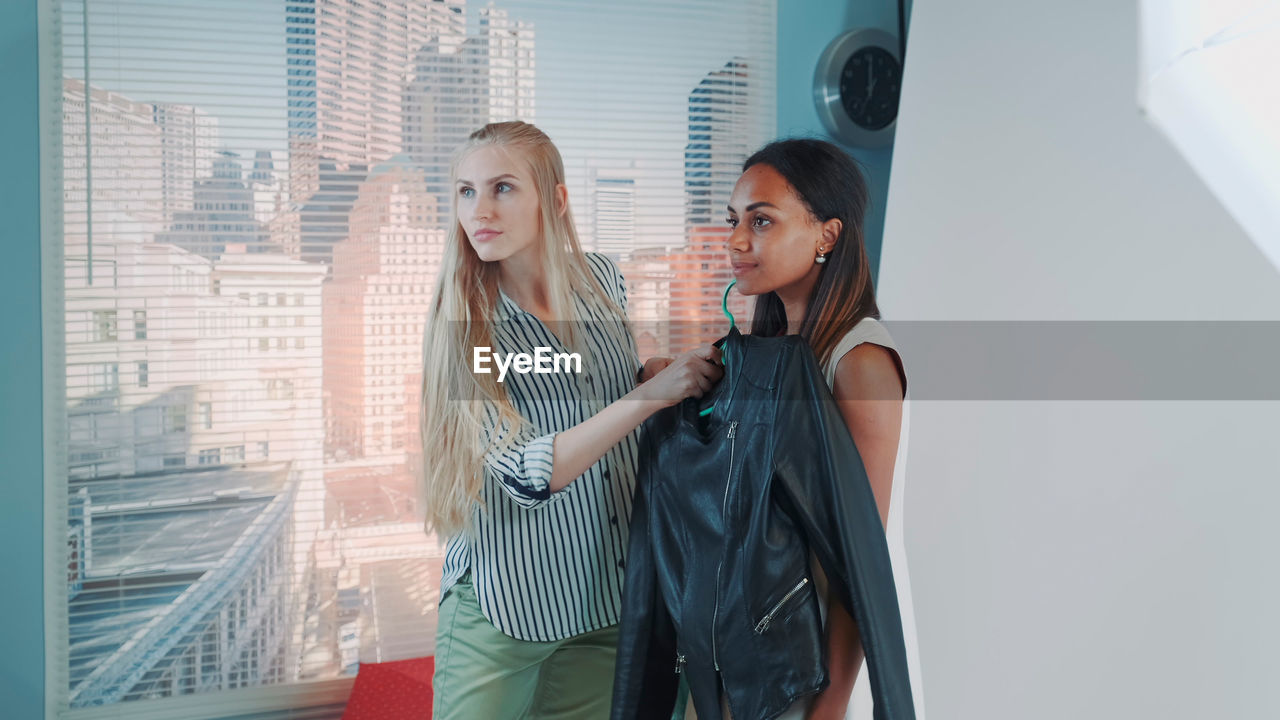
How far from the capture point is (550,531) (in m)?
1.40

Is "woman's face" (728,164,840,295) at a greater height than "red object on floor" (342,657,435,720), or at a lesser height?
greater

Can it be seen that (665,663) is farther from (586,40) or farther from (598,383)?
(586,40)

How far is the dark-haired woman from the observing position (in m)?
1.10

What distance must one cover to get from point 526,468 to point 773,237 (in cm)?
51

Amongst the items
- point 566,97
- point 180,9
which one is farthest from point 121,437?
point 566,97

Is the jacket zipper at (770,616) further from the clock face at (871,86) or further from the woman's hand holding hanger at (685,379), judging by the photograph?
the clock face at (871,86)

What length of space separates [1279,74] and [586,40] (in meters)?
2.19

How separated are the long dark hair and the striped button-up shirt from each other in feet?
1.39

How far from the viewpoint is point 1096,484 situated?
1.82 metres

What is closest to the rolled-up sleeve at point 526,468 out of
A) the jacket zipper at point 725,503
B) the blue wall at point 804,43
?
the jacket zipper at point 725,503

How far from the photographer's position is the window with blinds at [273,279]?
2045mm

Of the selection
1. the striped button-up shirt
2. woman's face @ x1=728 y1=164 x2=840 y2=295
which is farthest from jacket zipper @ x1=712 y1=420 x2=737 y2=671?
the striped button-up shirt

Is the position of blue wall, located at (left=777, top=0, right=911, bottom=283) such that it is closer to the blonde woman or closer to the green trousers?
the blonde woman

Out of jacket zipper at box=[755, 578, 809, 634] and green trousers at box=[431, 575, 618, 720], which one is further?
green trousers at box=[431, 575, 618, 720]
